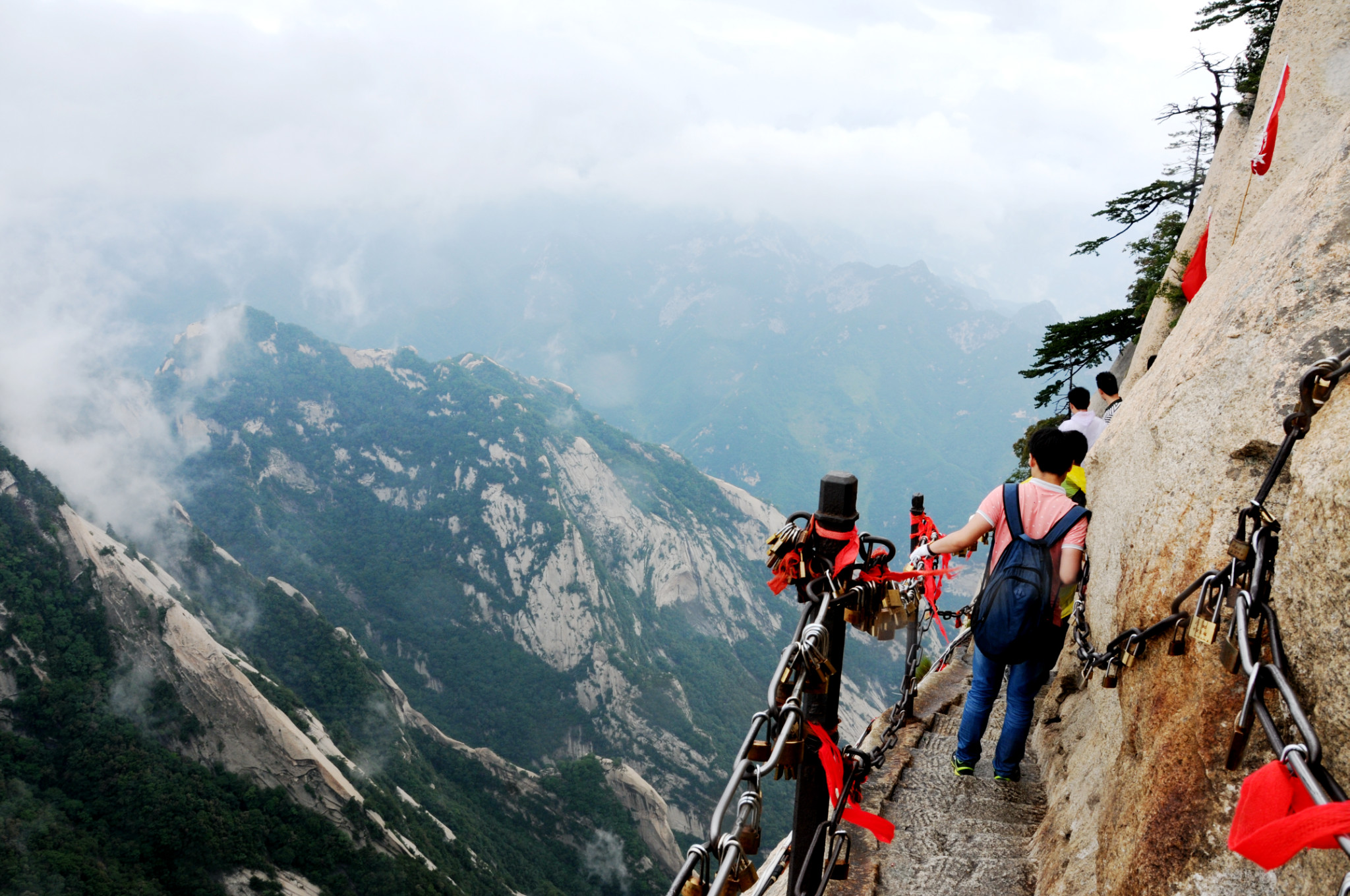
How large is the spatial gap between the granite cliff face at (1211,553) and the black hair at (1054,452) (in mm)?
487

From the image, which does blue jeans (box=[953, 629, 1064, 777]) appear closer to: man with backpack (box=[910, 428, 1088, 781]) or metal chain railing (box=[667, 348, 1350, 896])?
man with backpack (box=[910, 428, 1088, 781])

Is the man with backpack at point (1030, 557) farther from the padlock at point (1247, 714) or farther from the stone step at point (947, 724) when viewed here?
the stone step at point (947, 724)

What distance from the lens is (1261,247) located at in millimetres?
4996

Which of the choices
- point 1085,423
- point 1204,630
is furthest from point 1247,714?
point 1085,423

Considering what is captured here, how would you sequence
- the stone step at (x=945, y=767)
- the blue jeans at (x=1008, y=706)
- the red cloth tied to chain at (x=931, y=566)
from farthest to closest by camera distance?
the stone step at (x=945, y=767) < the red cloth tied to chain at (x=931, y=566) < the blue jeans at (x=1008, y=706)

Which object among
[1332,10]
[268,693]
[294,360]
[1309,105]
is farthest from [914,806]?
[294,360]

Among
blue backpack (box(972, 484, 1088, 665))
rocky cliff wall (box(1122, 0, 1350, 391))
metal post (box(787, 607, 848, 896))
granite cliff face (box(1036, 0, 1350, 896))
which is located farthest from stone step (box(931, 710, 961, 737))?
rocky cliff wall (box(1122, 0, 1350, 391))

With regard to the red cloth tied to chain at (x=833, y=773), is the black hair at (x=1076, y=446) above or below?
above

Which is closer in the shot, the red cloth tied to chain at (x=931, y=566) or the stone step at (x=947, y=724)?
the red cloth tied to chain at (x=931, y=566)

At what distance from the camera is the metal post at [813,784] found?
3.32 m

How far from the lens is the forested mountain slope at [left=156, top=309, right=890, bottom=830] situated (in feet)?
366

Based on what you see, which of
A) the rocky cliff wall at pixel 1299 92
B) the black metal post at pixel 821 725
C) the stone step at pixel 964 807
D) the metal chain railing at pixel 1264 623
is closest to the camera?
the metal chain railing at pixel 1264 623

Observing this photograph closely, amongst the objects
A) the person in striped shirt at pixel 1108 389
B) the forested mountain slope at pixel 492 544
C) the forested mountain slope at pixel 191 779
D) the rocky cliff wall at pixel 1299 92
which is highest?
the forested mountain slope at pixel 492 544

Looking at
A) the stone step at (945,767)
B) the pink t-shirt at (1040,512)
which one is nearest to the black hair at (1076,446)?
the pink t-shirt at (1040,512)
